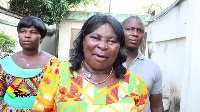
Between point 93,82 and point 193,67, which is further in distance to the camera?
point 193,67

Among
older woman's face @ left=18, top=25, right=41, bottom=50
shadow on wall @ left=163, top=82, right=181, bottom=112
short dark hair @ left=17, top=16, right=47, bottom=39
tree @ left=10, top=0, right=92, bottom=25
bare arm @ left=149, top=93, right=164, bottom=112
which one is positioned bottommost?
shadow on wall @ left=163, top=82, right=181, bottom=112

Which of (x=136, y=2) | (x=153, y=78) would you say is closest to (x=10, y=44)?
(x=153, y=78)

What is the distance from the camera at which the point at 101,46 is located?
1.58 m

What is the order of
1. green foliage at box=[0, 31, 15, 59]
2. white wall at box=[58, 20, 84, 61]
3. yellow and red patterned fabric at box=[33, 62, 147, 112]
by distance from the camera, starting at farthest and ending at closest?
white wall at box=[58, 20, 84, 61]
green foliage at box=[0, 31, 15, 59]
yellow and red patterned fabric at box=[33, 62, 147, 112]

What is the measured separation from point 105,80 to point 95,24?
16.8 inches

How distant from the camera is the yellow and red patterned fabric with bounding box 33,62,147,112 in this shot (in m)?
1.52

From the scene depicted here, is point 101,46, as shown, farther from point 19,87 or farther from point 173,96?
point 173,96

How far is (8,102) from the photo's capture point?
2314mm

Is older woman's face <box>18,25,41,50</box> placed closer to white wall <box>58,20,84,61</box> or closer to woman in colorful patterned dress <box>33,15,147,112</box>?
woman in colorful patterned dress <box>33,15,147,112</box>

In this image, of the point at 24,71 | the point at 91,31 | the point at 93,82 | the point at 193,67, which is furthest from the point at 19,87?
the point at 193,67

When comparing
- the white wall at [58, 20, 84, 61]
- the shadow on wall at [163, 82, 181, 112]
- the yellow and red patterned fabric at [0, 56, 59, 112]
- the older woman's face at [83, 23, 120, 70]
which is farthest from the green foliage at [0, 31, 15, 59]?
the white wall at [58, 20, 84, 61]

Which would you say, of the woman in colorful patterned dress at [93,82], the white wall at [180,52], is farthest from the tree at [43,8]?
the woman in colorful patterned dress at [93,82]

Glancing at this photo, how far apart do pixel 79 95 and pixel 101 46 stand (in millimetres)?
368

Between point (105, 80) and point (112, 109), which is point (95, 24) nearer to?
point (105, 80)
